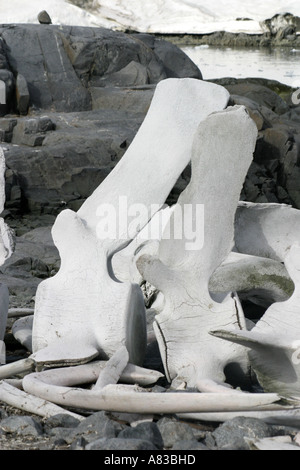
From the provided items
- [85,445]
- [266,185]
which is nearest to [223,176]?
[85,445]

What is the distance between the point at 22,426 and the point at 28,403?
0.15m

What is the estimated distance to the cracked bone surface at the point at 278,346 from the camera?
106 inches

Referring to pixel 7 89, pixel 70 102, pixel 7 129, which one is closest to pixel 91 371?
pixel 7 129

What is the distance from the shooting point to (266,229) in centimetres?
342

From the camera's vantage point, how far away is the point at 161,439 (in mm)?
2410

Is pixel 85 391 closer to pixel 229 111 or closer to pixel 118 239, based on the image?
pixel 118 239

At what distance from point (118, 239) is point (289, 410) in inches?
39.6

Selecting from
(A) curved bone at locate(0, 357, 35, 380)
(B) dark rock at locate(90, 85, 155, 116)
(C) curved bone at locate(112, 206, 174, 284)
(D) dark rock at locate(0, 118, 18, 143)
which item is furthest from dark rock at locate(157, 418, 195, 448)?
(B) dark rock at locate(90, 85, 155, 116)

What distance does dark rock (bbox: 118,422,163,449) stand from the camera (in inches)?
93.5

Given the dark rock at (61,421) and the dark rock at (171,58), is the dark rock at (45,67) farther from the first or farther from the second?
the dark rock at (61,421)

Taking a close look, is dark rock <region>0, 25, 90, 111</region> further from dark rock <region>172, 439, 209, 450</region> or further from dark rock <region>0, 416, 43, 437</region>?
dark rock <region>172, 439, 209, 450</region>

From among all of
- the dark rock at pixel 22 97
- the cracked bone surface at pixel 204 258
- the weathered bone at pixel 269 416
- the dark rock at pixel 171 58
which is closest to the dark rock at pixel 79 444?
the weathered bone at pixel 269 416

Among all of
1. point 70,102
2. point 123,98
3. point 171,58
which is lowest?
point 70,102

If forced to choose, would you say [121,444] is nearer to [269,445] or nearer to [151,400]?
[151,400]
